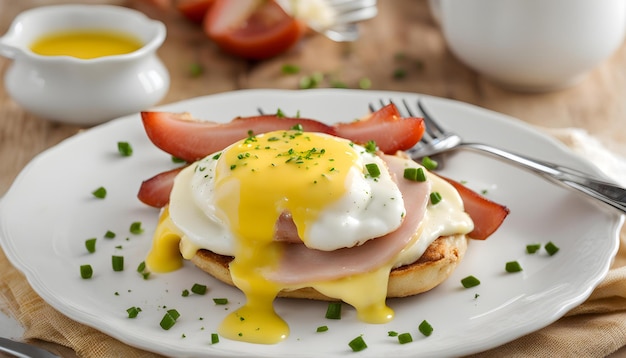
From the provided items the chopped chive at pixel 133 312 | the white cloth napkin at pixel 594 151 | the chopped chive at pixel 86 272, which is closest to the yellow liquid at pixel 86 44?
the chopped chive at pixel 86 272

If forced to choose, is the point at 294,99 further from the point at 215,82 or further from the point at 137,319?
the point at 137,319

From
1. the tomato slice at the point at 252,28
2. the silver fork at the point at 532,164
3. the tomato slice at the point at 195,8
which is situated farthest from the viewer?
the tomato slice at the point at 195,8

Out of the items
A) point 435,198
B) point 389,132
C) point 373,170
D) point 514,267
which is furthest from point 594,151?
point 373,170

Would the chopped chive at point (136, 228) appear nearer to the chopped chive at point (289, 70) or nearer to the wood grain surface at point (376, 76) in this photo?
the wood grain surface at point (376, 76)

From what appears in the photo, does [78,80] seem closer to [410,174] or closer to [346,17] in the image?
[346,17]

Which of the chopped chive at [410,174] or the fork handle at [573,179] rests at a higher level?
the chopped chive at [410,174]

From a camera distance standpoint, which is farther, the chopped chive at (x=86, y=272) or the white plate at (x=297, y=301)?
the chopped chive at (x=86, y=272)

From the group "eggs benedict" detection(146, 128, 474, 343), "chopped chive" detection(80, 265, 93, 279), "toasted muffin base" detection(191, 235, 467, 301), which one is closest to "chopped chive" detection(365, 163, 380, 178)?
"eggs benedict" detection(146, 128, 474, 343)
